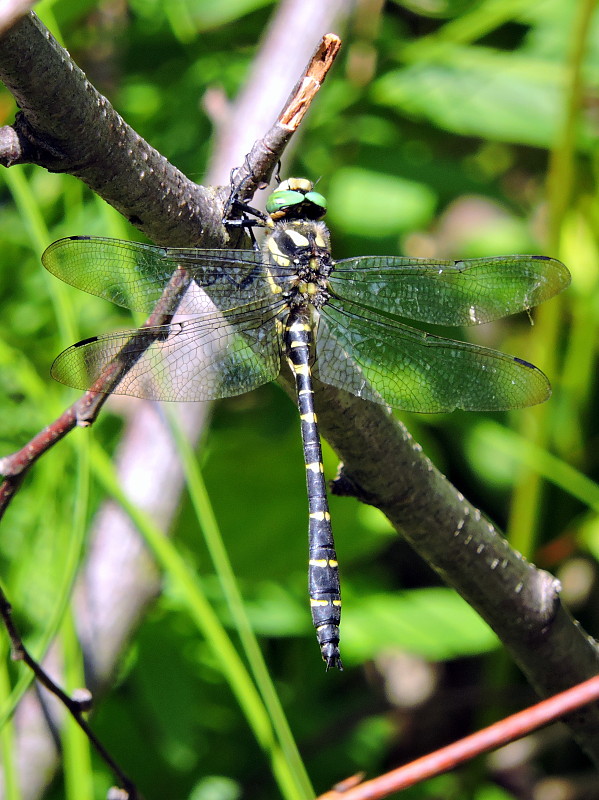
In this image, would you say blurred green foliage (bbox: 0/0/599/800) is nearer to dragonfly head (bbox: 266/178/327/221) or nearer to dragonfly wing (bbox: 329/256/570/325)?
dragonfly head (bbox: 266/178/327/221)

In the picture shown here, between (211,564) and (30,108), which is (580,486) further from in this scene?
(30,108)

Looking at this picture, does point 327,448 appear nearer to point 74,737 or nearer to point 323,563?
point 323,563

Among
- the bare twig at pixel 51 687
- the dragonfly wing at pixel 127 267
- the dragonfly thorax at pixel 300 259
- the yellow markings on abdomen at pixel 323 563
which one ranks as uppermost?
the dragonfly thorax at pixel 300 259

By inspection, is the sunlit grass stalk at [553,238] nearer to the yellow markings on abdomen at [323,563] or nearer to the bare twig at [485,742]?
the yellow markings on abdomen at [323,563]

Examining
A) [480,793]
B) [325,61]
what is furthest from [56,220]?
[480,793]

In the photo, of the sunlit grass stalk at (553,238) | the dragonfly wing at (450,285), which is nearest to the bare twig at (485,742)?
the dragonfly wing at (450,285)

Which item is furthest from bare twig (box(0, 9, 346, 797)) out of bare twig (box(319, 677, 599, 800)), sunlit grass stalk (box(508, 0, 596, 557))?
sunlit grass stalk (box(508, 0, 596, 557))

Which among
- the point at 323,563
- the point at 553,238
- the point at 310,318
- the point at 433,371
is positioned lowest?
the point at 323,563

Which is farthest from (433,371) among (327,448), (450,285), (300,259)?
(327,448)
